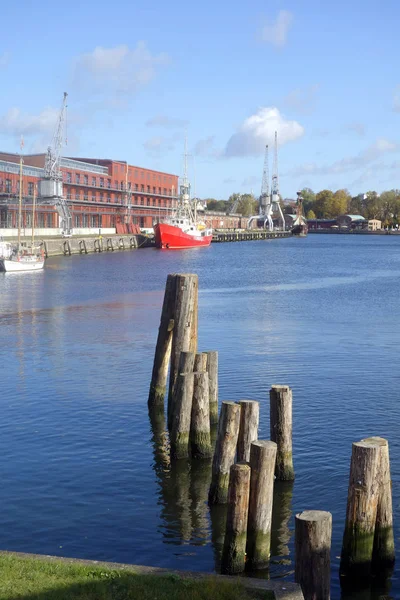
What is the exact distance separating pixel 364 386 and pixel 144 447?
7836mm

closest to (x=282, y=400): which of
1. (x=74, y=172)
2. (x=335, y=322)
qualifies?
(x=335, y=322)

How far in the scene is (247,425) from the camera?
43.5 ft

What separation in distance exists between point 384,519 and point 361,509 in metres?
0.53

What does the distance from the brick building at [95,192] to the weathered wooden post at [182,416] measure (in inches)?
3392

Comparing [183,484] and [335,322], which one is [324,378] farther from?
[335,322]

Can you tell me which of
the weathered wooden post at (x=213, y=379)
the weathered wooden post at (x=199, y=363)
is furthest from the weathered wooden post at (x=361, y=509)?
the weathered wooden post at (x=213, y=379)

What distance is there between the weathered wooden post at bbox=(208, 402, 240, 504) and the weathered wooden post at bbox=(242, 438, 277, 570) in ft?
6.56

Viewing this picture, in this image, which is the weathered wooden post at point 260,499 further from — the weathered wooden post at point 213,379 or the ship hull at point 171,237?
the ship hull at point 171,237

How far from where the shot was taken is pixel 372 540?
414 inches

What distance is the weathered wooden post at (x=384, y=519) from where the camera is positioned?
1023cm

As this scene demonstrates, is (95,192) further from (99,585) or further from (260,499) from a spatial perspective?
(99,585)

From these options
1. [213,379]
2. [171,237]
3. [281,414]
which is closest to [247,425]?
[281,414]

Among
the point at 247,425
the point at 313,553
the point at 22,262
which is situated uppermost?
the point at 22,262

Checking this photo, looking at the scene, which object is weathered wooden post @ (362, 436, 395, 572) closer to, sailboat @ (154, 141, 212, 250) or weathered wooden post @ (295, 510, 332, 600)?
weathered wooden post @ (295, 510, 332, 600)
